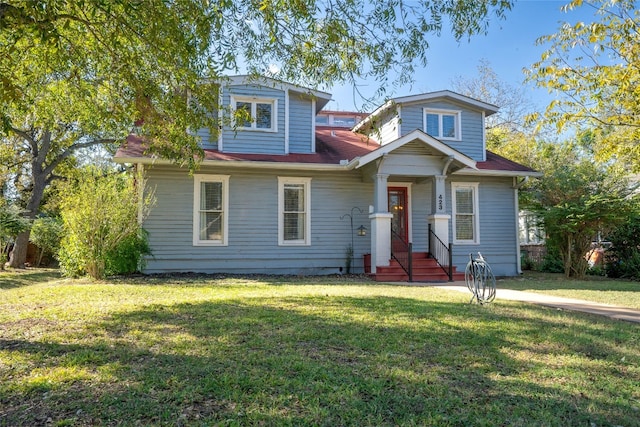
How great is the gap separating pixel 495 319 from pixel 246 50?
5241mm

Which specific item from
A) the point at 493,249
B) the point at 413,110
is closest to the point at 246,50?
the point at 413,110

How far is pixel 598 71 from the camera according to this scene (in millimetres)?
7664

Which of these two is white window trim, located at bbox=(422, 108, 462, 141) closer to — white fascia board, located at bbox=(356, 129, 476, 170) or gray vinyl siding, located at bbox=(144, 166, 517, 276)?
gray vinyl siding, located at bbox=(144, 166, 517, 276)

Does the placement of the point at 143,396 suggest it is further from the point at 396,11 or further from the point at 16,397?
the point at 396,11

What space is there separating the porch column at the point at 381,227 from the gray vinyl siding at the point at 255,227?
1207mm

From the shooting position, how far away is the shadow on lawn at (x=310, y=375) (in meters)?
2.59

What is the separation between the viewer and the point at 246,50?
21.4ft

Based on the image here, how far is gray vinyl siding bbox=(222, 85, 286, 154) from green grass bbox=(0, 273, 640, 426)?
6.48m

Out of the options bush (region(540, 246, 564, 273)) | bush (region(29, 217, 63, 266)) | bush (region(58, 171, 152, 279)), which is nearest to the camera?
bush (region(58, 171, 152, 279))

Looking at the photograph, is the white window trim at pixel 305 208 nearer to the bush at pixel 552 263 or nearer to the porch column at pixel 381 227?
the porch column at pixel 381 227

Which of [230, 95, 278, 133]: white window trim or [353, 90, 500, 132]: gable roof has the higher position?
[353, 90, 500, 132]: gable roof

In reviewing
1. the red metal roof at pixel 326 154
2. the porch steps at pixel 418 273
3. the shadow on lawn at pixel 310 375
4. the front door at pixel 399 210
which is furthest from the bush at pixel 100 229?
the front door at pixel 399 210

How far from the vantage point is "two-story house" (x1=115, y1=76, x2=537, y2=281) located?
11.0 m

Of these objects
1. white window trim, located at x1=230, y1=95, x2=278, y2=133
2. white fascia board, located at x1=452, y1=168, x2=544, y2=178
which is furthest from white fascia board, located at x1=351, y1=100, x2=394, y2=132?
white fascia board, located at x1=452, y1=168, x2=544, y2=178
